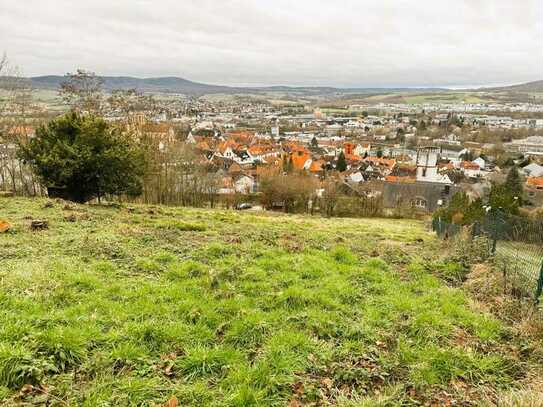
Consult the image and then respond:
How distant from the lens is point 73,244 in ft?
22.4

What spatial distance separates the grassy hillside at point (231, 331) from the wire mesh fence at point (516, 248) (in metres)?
1.05

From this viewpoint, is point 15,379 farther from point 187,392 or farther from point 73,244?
point 73,244

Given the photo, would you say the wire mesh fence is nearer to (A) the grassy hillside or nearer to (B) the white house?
(A) the grassy hillside

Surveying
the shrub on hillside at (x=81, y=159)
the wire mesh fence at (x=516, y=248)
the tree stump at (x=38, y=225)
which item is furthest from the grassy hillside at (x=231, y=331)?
the shrub on hillside at (x=81, y=159)

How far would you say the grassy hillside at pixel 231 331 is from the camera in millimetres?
3193

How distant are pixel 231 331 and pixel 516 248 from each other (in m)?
6.47

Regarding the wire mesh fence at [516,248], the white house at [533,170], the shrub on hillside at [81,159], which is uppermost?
the shrub on hillside at [81,159]

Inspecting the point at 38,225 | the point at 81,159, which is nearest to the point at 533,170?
the point at 81,159

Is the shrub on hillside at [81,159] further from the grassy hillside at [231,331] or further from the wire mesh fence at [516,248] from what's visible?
the wire mesh fence at [516,248]

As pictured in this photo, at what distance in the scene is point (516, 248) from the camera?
24.8 ft

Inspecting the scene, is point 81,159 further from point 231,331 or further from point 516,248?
point 516,248

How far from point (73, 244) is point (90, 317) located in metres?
3.26

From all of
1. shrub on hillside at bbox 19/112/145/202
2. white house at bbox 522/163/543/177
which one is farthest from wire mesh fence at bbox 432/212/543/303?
white house at bbox 522/163/543/177

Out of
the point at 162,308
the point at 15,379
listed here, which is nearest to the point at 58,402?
the point at 15,379
